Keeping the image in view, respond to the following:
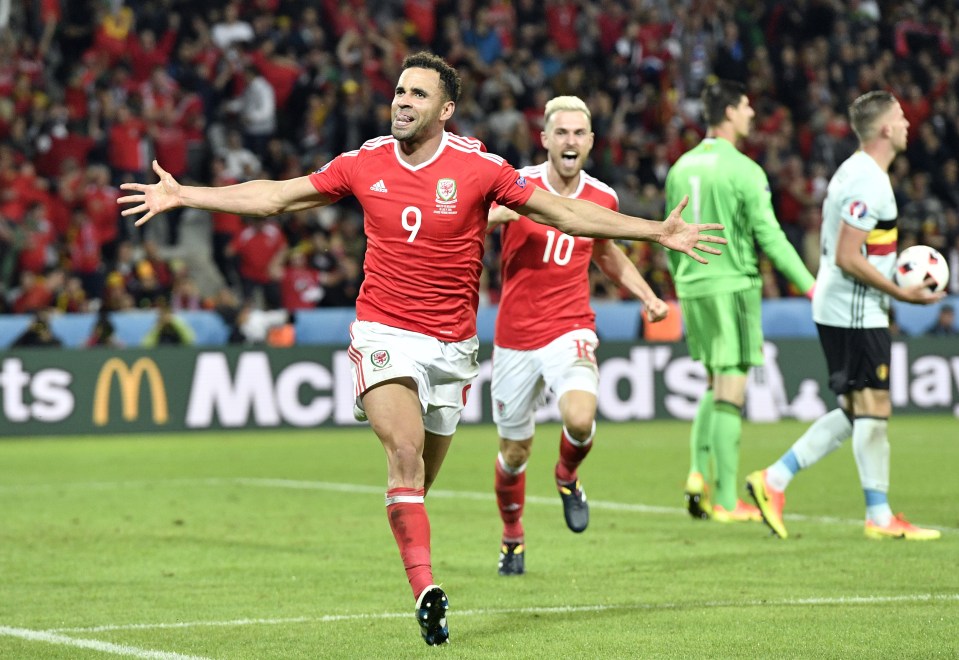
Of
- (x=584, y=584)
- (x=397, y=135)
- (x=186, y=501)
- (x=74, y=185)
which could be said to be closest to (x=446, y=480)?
(x=186, y=501)

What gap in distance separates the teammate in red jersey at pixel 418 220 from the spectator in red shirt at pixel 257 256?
14.3m

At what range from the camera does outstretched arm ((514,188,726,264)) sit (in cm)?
646

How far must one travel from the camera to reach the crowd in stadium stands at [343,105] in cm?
2073

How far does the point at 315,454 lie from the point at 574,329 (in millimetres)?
7983

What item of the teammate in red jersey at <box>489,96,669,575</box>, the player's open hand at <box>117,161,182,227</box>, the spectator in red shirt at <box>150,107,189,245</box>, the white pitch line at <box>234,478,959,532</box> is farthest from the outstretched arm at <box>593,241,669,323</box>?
the spectator in red shirt at <box>150,107,189,245</box>

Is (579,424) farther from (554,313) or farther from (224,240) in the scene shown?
(224,240)

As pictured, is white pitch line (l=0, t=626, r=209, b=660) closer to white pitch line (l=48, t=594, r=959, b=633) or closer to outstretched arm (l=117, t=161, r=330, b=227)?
white pitch line (l=48, t=594, r=959, b=633)

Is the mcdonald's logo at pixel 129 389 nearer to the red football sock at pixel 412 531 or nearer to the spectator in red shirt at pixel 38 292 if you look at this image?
the spectator in red shirt at pixel 38 292

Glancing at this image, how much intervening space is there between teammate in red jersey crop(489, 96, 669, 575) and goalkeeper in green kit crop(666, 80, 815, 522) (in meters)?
1.62

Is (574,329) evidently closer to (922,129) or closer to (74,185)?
(74,185)

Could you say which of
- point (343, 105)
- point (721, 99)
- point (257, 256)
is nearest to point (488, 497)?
point (721, 99)

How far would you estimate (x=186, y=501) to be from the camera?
40.4 ft

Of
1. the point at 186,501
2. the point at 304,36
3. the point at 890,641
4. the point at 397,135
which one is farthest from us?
the point at 304,36

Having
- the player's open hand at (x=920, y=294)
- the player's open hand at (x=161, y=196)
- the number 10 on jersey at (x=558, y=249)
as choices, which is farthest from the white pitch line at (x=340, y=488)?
the player's open hand at (x=161, y=196)
